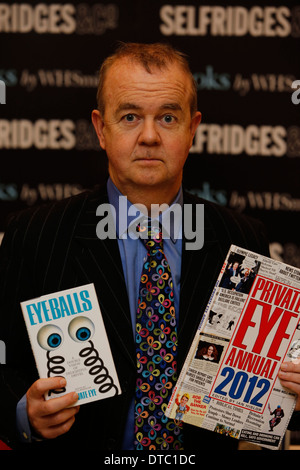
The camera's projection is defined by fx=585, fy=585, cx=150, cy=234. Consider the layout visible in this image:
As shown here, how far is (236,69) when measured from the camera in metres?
2.78

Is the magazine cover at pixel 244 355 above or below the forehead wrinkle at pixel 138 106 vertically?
below

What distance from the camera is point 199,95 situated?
281cm

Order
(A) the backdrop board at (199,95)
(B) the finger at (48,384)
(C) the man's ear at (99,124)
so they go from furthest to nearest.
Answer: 1. (A) the backdrop board at (199,95)
2. (C) the man's ear at (99,124)
3. (B) the finger at (48,384)

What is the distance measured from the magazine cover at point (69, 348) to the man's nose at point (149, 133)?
22.4 inches

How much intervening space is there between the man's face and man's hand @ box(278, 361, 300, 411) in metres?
0.74

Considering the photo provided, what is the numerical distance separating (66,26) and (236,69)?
836 mm

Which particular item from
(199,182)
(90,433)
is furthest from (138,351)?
(199,182)

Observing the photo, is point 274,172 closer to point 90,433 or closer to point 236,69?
point 236,69

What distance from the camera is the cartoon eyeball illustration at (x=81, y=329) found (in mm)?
1743

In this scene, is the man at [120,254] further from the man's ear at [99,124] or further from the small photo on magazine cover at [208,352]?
the small photo on magazine cover at [208,352]

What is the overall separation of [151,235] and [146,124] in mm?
387
